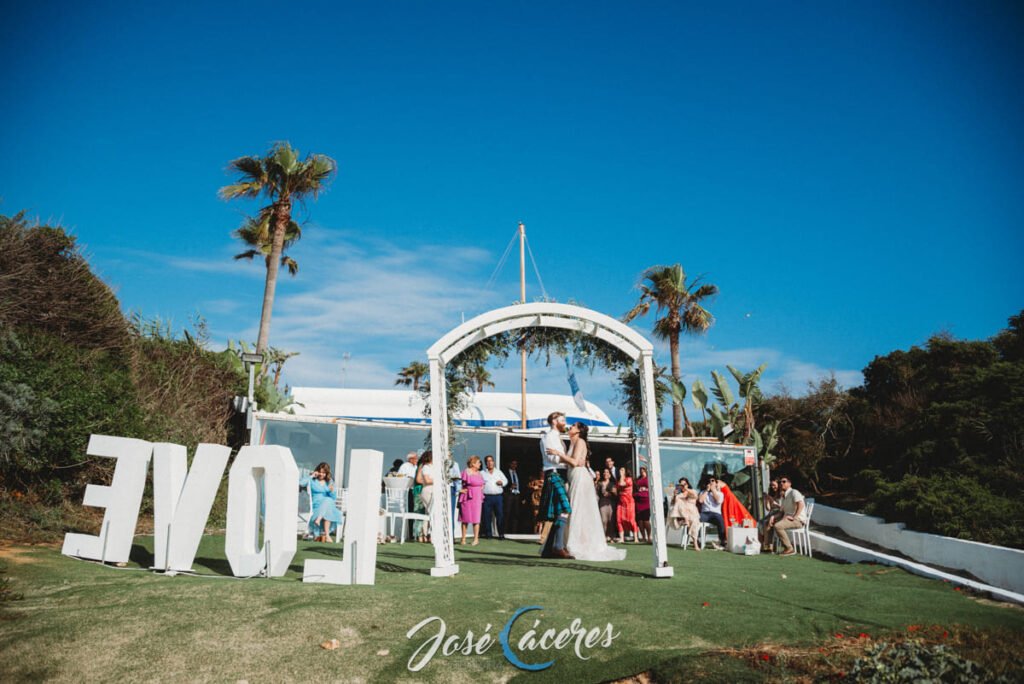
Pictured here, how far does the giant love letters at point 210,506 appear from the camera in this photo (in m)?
7.54

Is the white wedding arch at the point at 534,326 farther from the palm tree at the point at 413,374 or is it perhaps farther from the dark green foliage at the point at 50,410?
the palm tree at the point at 413,374

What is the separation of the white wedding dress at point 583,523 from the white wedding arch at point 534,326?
44.2 inches

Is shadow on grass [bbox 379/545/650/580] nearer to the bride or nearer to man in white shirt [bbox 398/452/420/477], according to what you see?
the bride

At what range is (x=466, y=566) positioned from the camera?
9.25 meters

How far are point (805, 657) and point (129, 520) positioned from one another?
280 inches

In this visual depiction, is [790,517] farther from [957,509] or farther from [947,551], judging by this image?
[947,551]

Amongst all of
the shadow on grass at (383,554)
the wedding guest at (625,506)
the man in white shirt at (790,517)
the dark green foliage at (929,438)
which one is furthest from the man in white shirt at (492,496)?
the dark green foliage at (929,438)

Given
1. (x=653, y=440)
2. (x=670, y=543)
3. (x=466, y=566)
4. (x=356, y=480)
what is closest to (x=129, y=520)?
(x=356, y=480)

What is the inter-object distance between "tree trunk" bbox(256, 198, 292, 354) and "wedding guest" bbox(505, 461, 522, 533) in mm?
10095

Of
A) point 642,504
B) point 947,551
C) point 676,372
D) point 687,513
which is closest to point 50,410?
point 642,504

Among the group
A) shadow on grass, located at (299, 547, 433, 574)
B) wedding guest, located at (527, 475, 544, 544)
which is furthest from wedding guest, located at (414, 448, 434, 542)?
wedding guest, located at (527, 475, 544, 544)

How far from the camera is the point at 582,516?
393 inches

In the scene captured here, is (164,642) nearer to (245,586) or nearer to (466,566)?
(245,586)

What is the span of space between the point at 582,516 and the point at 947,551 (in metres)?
5.73
